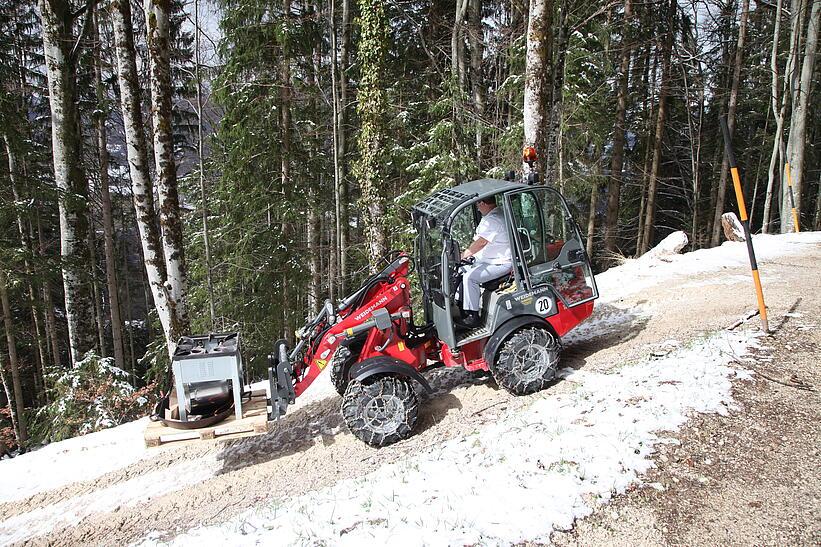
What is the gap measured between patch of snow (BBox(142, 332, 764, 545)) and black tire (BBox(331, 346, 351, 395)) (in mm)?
1573

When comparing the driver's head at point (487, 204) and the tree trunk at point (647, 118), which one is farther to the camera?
the tree trunk at point (647, 118)

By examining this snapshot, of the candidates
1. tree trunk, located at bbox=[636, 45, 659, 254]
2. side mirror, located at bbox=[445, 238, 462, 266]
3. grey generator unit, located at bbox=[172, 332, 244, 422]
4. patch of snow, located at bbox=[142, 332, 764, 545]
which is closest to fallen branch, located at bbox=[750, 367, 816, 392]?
patch of snow, located at bbox=[142, 332, 764, 545]

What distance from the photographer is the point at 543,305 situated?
226 inches

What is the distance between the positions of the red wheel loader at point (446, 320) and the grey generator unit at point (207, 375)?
444 millimetres

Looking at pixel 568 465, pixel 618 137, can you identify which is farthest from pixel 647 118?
pixel 568 465

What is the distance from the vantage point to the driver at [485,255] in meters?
5.59

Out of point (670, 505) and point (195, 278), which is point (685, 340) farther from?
point (195, 278)

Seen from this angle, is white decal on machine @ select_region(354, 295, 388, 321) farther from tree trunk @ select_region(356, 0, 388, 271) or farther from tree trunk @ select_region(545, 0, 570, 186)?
tree trunk @ select_region(356, 0, 388, 271)

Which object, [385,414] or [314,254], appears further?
[314,254]

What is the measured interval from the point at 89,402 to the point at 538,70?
1035 centimetres

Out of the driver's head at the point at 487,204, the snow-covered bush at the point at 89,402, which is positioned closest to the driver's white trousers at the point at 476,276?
the driver's head at the point at 487,204

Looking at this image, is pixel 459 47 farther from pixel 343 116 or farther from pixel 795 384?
pixel 795 384

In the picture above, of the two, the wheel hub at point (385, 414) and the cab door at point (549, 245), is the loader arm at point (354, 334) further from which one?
the cab door at point (549, 245)

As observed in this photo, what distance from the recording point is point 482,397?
5.91m
